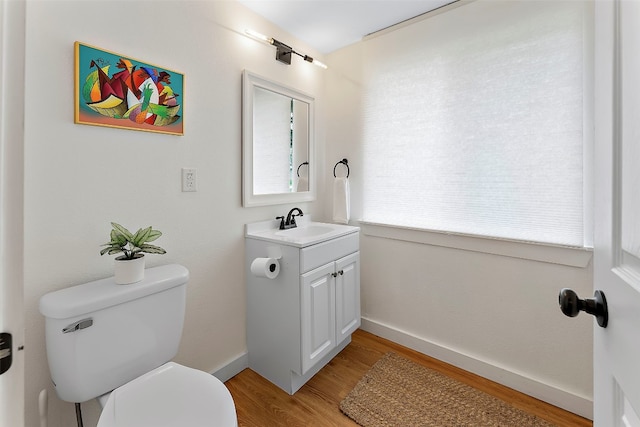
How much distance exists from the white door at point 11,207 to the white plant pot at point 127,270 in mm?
748

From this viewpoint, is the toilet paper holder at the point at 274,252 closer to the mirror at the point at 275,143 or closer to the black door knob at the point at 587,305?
the mirror at the point at 275,143

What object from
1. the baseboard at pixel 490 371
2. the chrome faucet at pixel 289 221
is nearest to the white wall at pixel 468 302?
the baseboard at pixel 490 371

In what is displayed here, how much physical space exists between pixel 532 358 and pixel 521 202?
35.1 inches

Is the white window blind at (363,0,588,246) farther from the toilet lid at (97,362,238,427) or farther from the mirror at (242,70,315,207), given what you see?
the toilet lid at (97,362,238,427)

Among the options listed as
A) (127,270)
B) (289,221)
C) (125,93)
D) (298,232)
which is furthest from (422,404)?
(125,93)

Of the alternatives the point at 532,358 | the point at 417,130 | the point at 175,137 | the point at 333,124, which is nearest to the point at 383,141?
the point at 417,130

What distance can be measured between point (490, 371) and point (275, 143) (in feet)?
6.72

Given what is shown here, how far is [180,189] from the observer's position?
4.96 feet

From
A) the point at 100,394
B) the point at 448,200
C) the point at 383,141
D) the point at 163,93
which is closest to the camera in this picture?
the point at 100,394

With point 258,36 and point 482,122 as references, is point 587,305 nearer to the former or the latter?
point 482,122

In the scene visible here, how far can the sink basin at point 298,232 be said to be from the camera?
164 cm

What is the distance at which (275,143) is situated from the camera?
6.72ft

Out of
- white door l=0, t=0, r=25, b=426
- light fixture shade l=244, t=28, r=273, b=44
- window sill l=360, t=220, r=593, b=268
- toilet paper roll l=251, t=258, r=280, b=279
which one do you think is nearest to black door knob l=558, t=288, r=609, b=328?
white door l=0, t=0, r=25, b=426

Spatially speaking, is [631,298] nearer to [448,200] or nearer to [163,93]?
[448,200]
